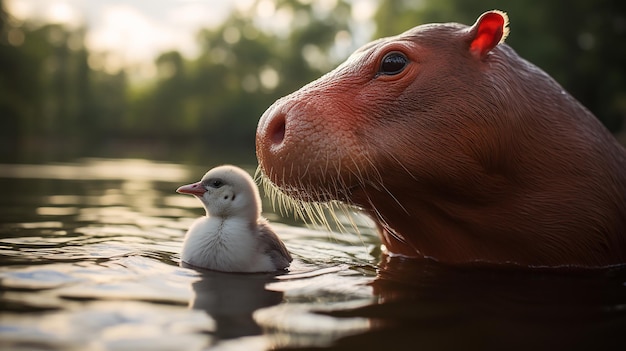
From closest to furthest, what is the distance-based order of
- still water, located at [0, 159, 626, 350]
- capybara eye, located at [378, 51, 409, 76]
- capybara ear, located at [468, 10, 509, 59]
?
still water, located at [0, 159, 626, 350] → capybara ear, located at [468, 10, 509, 59] → capybara eye, located at [378, 51, 409, 76]

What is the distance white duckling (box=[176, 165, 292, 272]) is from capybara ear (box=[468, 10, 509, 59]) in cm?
164

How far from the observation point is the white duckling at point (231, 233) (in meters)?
3.77

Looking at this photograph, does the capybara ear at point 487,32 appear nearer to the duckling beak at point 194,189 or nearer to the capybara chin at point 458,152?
the capybara chin at point 458,152

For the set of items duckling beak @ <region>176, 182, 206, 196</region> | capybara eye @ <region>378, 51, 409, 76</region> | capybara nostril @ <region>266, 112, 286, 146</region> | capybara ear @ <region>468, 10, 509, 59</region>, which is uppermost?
capybara ear @ <region>468, 10, 509, 59</region>

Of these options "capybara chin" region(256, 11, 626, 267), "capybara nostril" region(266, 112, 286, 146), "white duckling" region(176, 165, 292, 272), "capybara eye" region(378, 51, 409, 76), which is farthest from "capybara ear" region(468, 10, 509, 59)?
"white duckling" region(176, 165, 292, 272)

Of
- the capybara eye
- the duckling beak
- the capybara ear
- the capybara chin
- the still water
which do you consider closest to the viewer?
the still water

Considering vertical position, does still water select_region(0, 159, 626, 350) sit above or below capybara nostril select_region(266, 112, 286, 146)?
below

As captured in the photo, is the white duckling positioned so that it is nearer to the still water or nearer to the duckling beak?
the duckling beak

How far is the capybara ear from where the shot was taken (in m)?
3.85

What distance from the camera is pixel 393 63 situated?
3984 millimetres

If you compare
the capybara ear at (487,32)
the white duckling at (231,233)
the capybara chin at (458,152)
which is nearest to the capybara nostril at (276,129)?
the capybara chin at (458,152)

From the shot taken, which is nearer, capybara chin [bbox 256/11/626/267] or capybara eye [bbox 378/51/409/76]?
capybara chin [bbox 256/11/626/267]

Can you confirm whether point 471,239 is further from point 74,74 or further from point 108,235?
point 74,74

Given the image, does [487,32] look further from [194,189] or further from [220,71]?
[220,71]
